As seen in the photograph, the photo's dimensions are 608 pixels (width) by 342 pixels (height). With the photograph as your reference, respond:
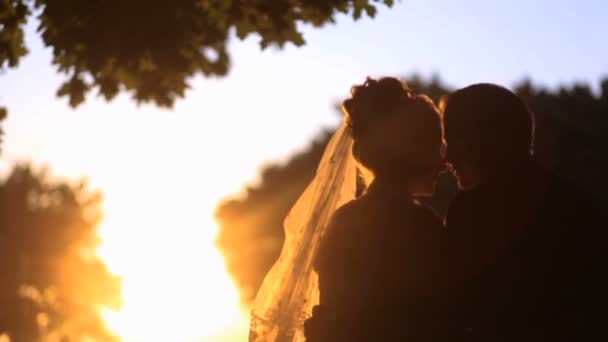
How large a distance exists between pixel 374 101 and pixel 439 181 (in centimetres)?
2081

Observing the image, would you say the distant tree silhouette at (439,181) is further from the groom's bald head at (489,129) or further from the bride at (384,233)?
the bride at (384,233)

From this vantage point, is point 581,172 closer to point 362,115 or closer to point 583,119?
point 583,119

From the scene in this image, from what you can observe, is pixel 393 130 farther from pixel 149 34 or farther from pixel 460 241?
pixel 149 34

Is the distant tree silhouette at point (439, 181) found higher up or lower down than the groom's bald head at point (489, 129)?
higher up

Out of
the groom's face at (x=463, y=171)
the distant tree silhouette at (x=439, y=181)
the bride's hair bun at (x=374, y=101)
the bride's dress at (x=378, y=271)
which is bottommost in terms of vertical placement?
the bride's dress at (x=378, y=271)

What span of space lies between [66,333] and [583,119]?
3651 cm

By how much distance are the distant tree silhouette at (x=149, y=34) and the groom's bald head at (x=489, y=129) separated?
3031 mm

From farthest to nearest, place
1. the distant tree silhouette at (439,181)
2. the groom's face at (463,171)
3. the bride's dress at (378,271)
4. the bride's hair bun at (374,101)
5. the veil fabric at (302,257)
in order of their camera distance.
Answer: the distant tree silhouette at (439,181), the veil fabric at (302,257), the groom's face at (463,171), the bride's hair bun at (374,101), the bride's dress at (378,271)

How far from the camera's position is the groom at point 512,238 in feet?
12.8

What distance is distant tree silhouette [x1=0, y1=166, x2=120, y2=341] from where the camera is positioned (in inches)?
1738

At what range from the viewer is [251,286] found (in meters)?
42.7

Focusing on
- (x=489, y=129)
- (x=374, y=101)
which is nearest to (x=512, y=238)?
(x=489, y=129)

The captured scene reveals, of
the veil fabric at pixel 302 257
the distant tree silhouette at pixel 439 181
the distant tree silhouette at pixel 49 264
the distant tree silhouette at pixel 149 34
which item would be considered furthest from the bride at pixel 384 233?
the distant tree silhouette at pixel 49 264

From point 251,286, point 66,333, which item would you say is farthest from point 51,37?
point 66,333
